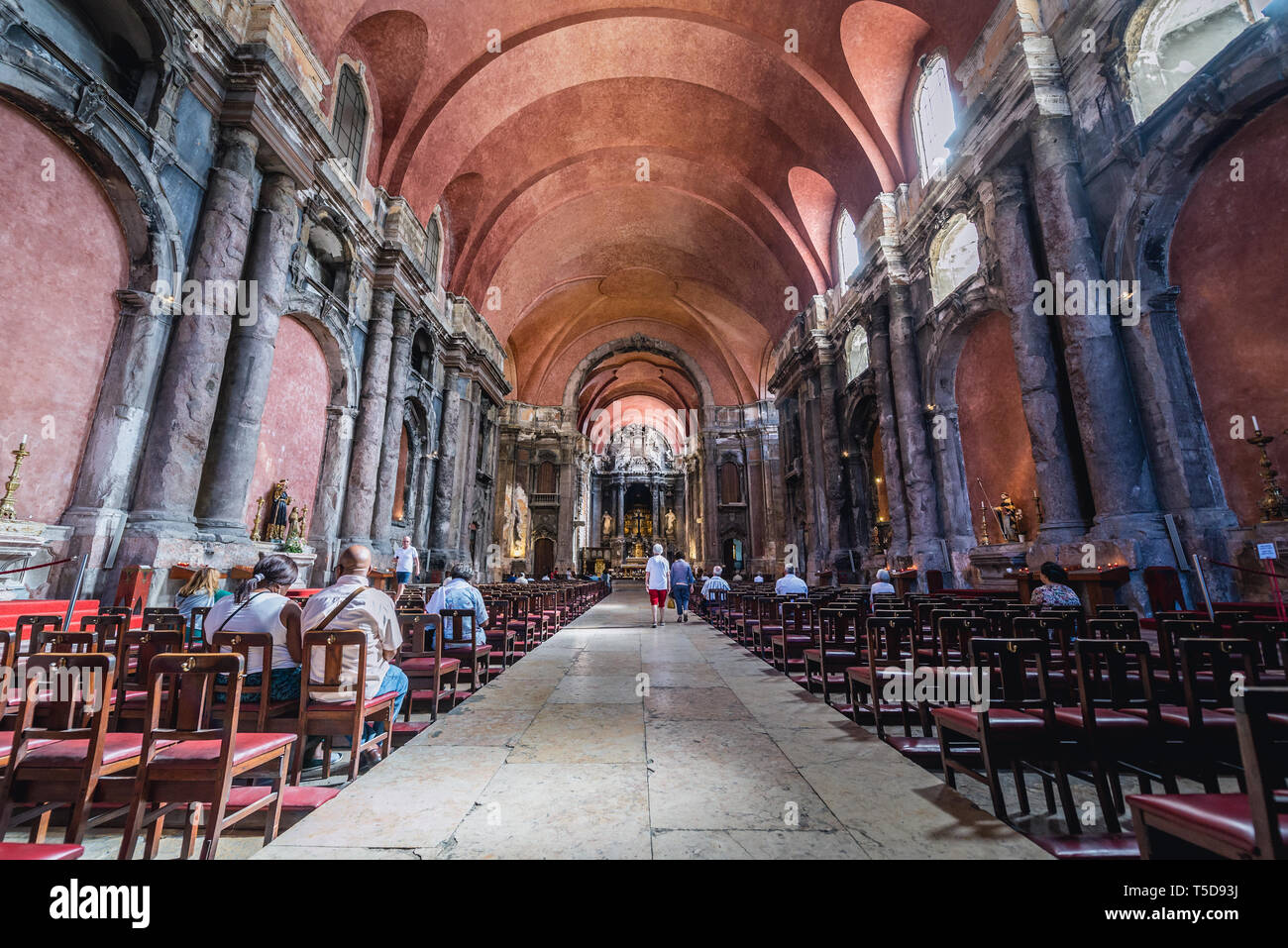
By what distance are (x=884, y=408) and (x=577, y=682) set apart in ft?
33.1

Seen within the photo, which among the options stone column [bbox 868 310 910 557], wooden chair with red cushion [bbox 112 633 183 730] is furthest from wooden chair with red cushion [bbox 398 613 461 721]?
stone column [bbox 868 310 910 557]

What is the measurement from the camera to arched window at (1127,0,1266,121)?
5977 millimetres

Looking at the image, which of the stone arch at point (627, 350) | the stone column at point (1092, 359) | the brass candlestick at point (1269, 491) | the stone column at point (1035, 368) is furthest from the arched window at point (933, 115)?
the stone arch at point (627, 350)

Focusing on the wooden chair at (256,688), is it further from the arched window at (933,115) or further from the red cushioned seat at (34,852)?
the arched window at (933,115)

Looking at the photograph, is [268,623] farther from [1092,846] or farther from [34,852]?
[1092,846]

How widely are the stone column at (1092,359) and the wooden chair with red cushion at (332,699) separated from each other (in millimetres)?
7738

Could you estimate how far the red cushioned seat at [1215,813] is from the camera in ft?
4.05

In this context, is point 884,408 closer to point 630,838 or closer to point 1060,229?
point 1060,229

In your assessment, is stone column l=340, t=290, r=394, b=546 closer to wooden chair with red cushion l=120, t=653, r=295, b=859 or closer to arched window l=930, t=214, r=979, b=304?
wooden chair with red cushion l=120, t=653, r=295, b=859

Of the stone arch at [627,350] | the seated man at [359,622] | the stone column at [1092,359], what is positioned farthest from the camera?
the stone arch at [627,350]

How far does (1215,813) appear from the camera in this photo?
135 centimetres

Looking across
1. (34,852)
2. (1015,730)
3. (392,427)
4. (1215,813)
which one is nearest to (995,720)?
(1015,730)

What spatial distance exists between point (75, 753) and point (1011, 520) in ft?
35.0

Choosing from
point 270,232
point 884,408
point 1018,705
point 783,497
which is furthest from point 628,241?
point 1018,705
